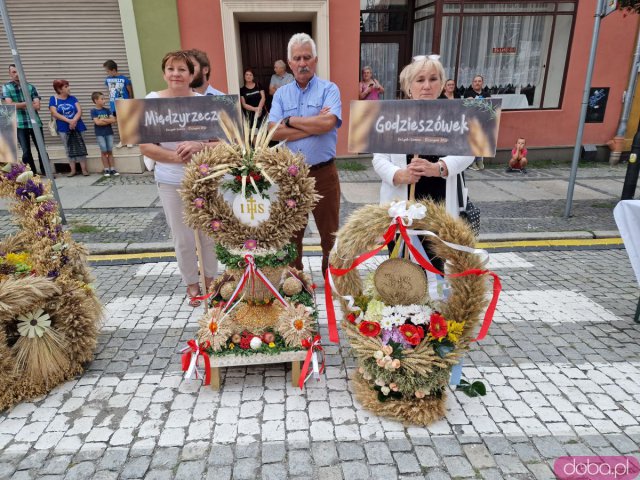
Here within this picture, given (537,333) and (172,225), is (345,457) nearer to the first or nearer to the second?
(537,333)

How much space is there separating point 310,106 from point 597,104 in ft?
30.0

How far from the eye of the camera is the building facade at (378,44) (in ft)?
27.7

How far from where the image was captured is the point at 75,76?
9.09 m

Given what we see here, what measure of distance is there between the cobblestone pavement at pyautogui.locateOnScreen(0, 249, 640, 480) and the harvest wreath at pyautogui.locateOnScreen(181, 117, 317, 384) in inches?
A: 13.0

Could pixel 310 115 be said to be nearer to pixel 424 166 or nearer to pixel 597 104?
pixel 424 166

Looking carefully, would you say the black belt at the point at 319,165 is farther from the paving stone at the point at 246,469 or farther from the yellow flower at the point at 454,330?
the paving stone at the point at 246,469

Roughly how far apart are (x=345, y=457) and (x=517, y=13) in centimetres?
1049

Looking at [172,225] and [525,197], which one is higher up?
[172,225]

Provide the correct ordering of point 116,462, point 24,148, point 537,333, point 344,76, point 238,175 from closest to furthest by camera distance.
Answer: point 116,462, point 238,175, point 537,333, point 24,148, point 344,76

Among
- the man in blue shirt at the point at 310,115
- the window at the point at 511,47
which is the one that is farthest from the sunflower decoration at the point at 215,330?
the window at the point at 511,47

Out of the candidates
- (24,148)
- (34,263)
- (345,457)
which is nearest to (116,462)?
(345,457)

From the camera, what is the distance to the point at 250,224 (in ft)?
9.43

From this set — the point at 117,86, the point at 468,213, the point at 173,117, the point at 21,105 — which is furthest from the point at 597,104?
the point at 21,105

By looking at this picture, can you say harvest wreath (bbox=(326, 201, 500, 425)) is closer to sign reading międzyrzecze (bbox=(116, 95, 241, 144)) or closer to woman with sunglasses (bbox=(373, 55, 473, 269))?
woman with sunglasses (bbox=(373, 55, 473, 269))
